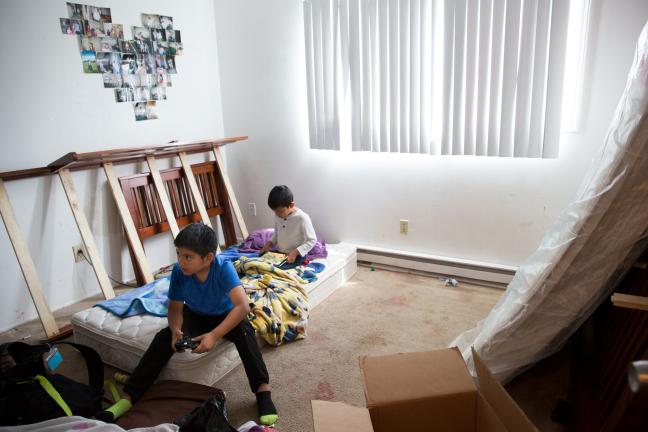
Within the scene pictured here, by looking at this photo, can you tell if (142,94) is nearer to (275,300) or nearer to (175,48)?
(175,48)

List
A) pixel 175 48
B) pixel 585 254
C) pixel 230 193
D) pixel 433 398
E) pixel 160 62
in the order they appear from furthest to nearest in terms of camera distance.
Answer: pixel 230 193, pixel 175 48, pixel 160 62, pixel 585 254, pixel 433 398

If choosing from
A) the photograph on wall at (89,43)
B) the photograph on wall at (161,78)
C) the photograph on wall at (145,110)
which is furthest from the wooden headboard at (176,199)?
the photograph on wall at (89,43)

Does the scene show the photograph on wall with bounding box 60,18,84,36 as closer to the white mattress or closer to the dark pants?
the white mattress

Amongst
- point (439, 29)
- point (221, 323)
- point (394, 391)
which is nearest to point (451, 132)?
point (439, 29)

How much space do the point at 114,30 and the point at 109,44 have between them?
10 centimetres

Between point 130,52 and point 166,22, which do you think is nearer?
point 130,52

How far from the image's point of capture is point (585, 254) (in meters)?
1.49

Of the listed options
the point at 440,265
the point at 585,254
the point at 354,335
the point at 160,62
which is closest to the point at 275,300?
the point at 354,335

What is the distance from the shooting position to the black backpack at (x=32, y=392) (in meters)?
1.49

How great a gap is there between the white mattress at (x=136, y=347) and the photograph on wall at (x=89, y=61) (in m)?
1.55

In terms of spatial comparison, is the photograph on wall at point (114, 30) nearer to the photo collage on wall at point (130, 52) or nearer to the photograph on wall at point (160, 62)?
the photo collage on wall at point (130, 52)

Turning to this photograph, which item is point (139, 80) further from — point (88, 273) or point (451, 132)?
point (451, 132)

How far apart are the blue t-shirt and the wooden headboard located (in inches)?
47.9

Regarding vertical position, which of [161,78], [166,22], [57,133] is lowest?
[57,133]
